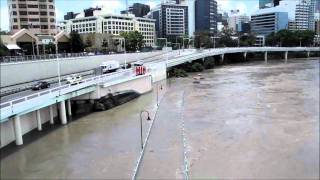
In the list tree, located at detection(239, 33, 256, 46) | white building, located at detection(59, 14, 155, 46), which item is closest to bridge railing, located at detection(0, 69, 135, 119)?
tree, located at detection(239, 33, 256, 46)

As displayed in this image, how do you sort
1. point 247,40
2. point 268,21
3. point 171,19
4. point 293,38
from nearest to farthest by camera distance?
point 293,38, point 247,40, point 268,21, point 171,19

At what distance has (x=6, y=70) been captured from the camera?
33438mm

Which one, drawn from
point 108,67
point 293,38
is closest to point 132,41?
point 108,67

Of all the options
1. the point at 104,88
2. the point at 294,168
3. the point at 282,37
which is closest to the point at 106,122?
the point at 104,88

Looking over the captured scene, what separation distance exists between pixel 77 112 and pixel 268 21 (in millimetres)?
137615

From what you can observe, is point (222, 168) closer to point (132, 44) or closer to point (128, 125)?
point (128, 125)

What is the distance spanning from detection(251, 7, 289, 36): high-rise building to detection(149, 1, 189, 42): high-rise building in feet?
94.5

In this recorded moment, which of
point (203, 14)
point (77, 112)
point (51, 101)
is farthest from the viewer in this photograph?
point (203, 14)

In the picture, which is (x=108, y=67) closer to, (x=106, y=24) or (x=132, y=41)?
(x=132, y=41)

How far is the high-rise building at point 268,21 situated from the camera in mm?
149050

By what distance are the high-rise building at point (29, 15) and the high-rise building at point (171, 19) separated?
266 feet

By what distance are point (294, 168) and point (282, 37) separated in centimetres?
11445

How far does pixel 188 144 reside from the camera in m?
21.7

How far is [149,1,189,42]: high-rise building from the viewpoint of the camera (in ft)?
553
